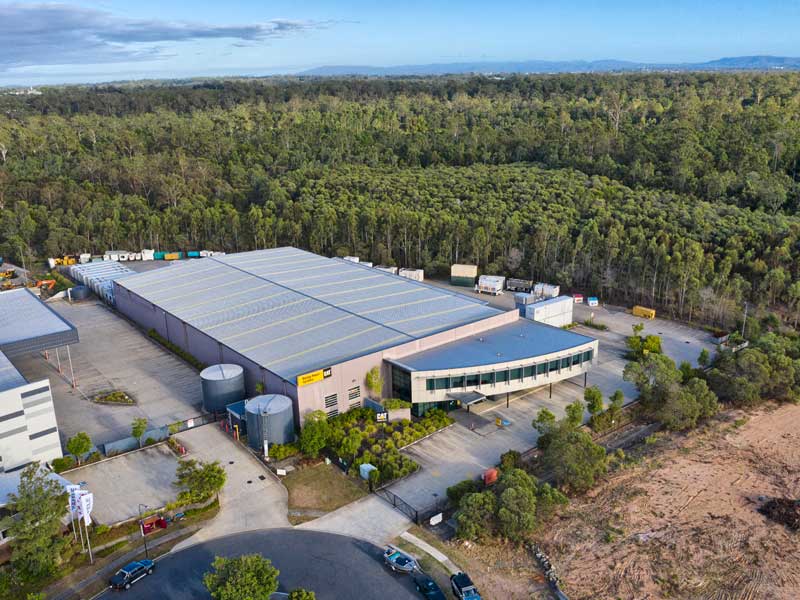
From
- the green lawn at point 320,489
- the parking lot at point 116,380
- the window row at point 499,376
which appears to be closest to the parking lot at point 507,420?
the window row at point 499,376

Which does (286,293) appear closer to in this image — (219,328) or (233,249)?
(219,328)

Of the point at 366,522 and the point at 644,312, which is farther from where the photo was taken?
the point at 644,312

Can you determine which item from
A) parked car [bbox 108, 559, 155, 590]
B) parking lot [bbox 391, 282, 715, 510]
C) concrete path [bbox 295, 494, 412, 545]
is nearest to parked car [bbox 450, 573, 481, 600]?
concrete path [bbox 295, 494, 412, 545]

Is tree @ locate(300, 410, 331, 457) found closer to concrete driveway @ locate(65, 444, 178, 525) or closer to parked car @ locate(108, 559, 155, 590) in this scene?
concrete driveway @ locate(65, 444, 178, 525)

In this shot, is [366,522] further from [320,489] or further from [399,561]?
[320,489]

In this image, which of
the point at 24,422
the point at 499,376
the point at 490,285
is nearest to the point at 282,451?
the point at 24,422

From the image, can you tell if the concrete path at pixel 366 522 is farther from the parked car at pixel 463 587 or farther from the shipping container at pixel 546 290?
the shipping container at pixel 546 290
